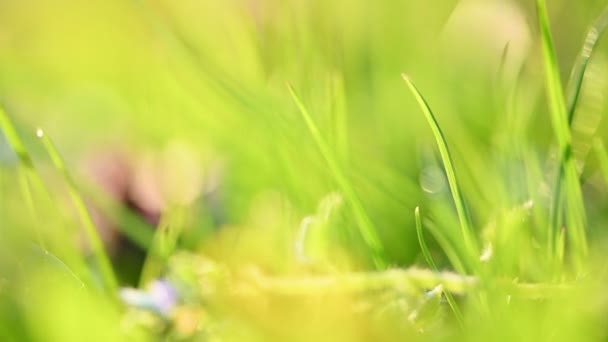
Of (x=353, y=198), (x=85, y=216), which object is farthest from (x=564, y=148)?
(x=85, y=216)

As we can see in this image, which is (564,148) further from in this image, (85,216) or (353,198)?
(85,216)

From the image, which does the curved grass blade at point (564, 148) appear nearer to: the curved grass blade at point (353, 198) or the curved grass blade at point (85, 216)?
the curved grass blade at point (353, 198)

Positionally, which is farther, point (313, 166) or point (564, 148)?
point (313, 166)

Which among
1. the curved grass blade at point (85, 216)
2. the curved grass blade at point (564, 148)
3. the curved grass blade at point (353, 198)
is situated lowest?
the curved grass blade at point (564, 148)

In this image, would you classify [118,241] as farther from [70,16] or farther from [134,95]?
[70,16]

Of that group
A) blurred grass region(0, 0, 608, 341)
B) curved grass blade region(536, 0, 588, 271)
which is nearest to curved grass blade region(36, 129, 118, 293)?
blurred grass region(0, 0, 608, 341)

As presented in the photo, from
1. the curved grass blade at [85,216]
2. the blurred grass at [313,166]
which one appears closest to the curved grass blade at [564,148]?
the blurred grass at [313,166]

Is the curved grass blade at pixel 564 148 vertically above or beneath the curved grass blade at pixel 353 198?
beneath

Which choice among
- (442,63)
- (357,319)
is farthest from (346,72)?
(357,319)
